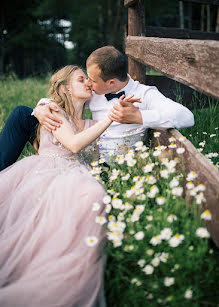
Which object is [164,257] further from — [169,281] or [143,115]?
[143,115]

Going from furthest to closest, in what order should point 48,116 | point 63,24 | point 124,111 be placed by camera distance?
point 63,24
point 48,116
point 124,111

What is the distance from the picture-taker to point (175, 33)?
4.30m

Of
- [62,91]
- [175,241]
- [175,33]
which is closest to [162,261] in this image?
[175,241]

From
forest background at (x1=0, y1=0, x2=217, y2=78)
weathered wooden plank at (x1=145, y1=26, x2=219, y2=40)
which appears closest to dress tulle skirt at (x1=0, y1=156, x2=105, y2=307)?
weathered wooden plank at (x1=145, y1=26, x2=219, y2=40)

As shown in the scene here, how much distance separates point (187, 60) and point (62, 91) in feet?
4.51

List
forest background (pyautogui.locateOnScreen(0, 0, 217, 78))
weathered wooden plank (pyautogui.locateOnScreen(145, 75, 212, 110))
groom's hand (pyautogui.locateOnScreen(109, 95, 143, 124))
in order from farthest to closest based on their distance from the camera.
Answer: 1. forest background (pyautogui.locateOnScreen(0, 0, 217, 78))
2. weathered wooden plank (pyautogui.locateOnScreen(145, 75, 212, 110))
3. groom's hand (pyautogui.locateOnScreen(109, 95, 143, 124))

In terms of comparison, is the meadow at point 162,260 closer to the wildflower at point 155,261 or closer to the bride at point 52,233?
the wildflower at point 155,261

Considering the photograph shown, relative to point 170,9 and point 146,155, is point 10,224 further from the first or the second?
point 170,9

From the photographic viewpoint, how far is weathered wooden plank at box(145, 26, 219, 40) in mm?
4020

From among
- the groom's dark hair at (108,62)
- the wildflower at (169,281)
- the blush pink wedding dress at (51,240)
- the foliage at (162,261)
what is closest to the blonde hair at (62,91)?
the groom's dark hair at (108,62)

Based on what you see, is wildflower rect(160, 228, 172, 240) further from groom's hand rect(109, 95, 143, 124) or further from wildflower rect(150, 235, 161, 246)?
groom's hand rect(109, 95, 143, 124)

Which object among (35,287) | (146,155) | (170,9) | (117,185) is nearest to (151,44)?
(146,155)

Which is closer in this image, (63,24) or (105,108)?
(105,108)

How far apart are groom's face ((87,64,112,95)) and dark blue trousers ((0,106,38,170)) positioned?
76 centimetres
